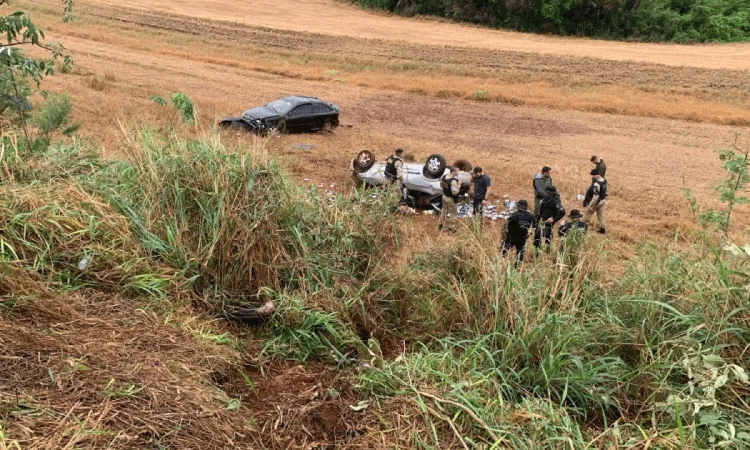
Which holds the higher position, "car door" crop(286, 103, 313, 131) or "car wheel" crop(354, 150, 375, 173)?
"car door" crop(286, 103, 313, 131)

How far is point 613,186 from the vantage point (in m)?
15.1

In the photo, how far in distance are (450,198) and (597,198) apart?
2922 millimetres

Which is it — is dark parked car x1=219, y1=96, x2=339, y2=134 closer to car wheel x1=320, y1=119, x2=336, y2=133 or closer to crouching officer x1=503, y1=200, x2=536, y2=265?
car wheel x1=320, y1=119, x2=336, y2=133

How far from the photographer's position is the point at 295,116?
17828 mm

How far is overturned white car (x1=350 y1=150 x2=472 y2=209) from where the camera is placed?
1267cm

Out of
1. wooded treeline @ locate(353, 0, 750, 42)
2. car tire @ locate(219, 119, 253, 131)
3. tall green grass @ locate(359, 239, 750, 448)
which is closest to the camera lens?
tall green grass @ locate(359, 239, 750, 448)

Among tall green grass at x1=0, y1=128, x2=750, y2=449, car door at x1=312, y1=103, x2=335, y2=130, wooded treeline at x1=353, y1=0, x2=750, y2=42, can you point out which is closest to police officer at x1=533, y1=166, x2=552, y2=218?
tall green grass at x1=0, y1=128, x2=750, y2=449

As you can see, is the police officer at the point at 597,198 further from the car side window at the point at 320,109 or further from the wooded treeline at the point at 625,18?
the wooded treeline at the point at 625,18

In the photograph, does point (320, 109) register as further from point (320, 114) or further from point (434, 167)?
point (434, 167)

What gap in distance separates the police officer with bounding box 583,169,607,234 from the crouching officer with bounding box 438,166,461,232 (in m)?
2.65

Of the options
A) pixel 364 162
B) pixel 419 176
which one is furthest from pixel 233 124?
pixel 419 176

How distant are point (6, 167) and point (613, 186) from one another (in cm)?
1356

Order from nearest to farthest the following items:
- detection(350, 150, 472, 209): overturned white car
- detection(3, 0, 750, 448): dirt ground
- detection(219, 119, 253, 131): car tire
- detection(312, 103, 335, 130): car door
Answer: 1. detection(350, 150, 472, 209): overturned white car
2. detection(3, 0, 750, 448): dirt ground
3. detection(219, 119, 253, 131): car tire
4. detection(312, 103, 335, 130): car door

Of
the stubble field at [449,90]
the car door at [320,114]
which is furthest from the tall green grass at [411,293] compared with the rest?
the car door at [320,114]
